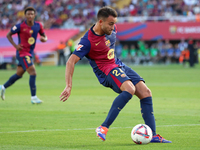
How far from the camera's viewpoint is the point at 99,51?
6.17 meters

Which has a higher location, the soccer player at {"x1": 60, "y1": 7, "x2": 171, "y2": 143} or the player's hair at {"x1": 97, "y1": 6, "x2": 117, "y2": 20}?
the player's hair at {"x1": 97, "y1": 6, "x2": 117, "y2": 20}

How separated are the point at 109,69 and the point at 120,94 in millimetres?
494

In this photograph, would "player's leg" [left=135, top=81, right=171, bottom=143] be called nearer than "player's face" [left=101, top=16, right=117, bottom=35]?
No

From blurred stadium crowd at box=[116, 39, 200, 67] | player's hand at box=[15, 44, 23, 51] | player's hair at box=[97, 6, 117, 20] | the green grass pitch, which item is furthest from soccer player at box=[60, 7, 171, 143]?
blurred stadium crowd at box=[116, 39, 200, 67]

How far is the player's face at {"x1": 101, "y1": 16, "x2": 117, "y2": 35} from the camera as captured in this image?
5.89m

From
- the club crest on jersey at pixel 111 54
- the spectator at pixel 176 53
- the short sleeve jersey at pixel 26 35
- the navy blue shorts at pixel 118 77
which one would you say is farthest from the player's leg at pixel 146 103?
the spectator at pixel 176 53

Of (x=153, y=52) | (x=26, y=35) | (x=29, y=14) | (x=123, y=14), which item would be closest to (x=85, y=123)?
(x=29, y=14)

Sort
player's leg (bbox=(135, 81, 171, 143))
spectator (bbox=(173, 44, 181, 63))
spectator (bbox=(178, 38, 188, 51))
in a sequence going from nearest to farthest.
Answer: player's leg (bbox=(135, 81, 171, 143)) → spectator (bbox=(178, 38, 188, 51)) → spectator (bbox=(173, 44, 181, 63))

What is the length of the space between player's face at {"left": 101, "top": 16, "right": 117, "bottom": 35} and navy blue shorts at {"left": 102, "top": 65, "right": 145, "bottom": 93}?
2.10ft

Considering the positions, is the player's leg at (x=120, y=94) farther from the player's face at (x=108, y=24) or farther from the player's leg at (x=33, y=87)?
the player's leg at (x=33, y=87)

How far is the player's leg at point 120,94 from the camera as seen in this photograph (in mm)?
5773

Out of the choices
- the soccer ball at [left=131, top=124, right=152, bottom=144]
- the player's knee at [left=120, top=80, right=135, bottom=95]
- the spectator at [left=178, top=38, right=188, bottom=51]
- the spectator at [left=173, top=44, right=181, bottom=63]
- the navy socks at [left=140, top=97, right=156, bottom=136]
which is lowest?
the spectator at [left=173, top=44, right=181, bottom=63]

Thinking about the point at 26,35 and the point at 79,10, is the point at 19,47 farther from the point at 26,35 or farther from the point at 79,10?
Result: the point at 79,10

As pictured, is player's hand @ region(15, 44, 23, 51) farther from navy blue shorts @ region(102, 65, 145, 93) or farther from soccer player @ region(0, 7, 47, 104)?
navy blue shorts @ region(102, 65, 145, 93)
